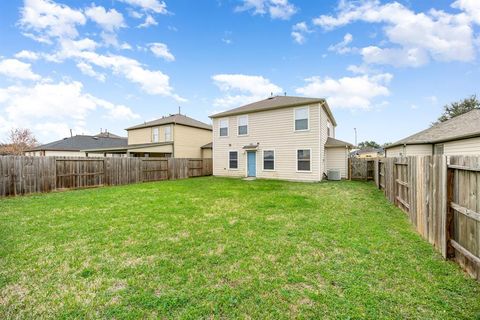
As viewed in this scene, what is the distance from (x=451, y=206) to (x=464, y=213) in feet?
1.35

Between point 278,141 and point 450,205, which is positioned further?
point 278,141

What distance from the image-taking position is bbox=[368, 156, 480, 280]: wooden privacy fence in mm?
2771

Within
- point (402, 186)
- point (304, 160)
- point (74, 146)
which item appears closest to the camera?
point (402, 186)

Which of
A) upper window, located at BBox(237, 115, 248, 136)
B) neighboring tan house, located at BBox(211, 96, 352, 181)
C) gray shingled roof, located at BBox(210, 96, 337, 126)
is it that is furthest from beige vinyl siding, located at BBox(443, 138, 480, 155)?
upper window, located at BBox(237, 115, 248, 136)

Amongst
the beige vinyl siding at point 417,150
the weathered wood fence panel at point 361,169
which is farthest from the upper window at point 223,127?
the beige vinyl siding at point 417,150

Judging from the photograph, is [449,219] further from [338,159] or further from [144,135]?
[144,135]

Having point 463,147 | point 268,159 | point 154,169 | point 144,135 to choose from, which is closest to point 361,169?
point 463,147

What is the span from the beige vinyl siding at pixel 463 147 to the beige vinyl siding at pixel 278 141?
20.9 ft

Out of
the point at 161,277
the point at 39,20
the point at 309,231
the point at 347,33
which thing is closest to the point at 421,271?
the point at 309,231

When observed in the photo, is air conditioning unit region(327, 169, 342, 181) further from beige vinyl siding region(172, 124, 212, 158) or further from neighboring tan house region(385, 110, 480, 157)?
beige vinyl siding region(172, 124, 212, 158)

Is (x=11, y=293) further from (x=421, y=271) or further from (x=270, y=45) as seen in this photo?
(x=270, y=45)

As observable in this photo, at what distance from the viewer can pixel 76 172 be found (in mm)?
11758

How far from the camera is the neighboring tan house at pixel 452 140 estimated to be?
9.71 m

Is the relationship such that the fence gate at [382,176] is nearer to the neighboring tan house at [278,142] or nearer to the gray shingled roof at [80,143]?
the neighboring tan house at [278,142]
